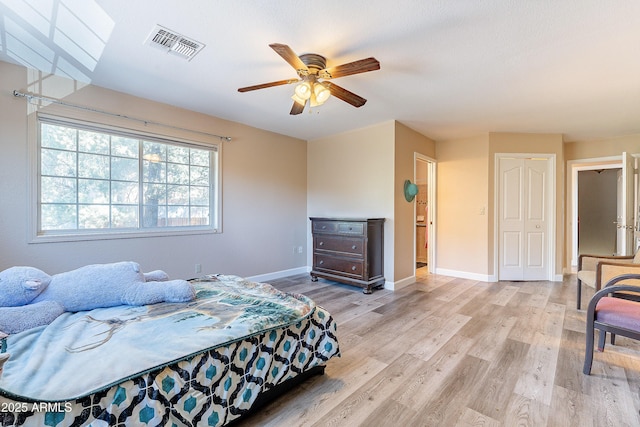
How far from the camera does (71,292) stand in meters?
1.70

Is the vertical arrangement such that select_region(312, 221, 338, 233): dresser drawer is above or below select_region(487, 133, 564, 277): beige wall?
below

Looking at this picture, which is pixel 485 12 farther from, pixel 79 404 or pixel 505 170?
pixel 505 170

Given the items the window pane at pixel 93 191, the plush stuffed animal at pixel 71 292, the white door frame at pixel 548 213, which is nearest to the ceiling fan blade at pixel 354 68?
the plush stuffed animal at pixel 71 292

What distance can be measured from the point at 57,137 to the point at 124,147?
57 centimetres

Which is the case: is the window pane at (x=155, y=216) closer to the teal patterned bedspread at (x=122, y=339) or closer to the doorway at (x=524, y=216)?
the teal patterned bedspread at (x=122, y=339)

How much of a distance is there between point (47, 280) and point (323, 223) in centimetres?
323

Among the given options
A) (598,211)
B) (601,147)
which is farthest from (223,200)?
(598,211)

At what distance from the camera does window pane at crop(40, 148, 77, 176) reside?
9.03ft

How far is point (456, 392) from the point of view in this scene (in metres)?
1.76

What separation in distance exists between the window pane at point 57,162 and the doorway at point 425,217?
447 cm

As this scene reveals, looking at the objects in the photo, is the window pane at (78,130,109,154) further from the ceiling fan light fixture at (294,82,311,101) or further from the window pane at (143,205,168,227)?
the ceiling fan light fixture at (294,82,311,101)

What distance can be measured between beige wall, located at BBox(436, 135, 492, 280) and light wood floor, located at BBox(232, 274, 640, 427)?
4.61 ft

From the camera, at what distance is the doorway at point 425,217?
16.9 ft

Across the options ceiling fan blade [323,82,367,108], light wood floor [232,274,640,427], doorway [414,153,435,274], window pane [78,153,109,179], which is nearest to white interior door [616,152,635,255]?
light wood floor [232,274,640,427]
